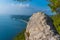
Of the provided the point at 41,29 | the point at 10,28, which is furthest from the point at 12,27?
the point at 41,29

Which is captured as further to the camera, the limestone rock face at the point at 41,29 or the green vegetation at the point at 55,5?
the green vegetation at the point at 55,5

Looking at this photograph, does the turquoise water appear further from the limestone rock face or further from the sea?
the limestone rock face

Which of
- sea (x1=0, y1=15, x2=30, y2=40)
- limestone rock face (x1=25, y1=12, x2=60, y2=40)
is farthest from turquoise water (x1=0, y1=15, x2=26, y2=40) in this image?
limestone rock face (x1=25, y1=12, x2=60, y2=40)

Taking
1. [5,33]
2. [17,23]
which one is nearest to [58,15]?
[17,23]

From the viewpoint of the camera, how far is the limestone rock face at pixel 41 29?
6.73ft

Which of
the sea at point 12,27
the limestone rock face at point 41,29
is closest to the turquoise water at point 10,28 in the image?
the sea at point 12,27

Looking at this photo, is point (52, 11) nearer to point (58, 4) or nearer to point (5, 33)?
point (58, 4)

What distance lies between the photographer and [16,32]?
331 inches

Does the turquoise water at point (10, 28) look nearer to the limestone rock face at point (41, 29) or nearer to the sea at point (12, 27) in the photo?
the sea at point (12, 27)

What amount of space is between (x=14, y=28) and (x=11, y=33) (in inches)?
9.9

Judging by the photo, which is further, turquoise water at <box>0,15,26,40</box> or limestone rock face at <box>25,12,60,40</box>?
turquoise water at <box>0,15,26,40</box>

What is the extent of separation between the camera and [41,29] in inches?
A: 85.9

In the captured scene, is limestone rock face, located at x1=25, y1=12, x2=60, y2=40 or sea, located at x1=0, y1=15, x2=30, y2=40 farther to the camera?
sea, located at x1=0, y1=15, x2=30, y2=40

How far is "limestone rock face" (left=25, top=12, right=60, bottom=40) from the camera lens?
6.73ft
